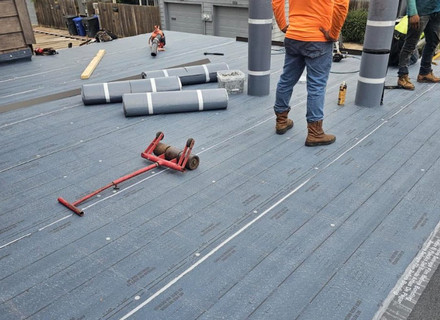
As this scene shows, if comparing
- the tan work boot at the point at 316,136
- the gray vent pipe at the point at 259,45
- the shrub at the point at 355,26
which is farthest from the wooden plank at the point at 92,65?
the shrub at the point at 355,26

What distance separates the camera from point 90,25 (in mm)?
21062

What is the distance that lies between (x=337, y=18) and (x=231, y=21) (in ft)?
45.1

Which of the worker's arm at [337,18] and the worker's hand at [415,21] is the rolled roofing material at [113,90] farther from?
the worker's hand at [415,21]

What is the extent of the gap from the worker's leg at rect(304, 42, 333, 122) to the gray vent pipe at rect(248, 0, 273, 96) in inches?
62.6

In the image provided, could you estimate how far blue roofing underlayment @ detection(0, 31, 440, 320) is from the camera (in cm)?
228

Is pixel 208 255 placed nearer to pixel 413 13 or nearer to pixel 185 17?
pixel 413 13

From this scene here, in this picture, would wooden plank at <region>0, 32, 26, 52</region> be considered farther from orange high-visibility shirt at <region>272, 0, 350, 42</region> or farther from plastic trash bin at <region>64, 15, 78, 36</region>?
plastic trash bin at <region>64, 15, 78, 36</region>

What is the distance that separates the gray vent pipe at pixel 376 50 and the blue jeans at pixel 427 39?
0.96m

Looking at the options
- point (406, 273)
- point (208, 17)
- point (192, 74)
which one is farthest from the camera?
point (208, 17)

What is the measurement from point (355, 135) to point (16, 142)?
376 cm

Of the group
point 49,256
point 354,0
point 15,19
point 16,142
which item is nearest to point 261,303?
point 49,256

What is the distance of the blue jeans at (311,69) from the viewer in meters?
3.78

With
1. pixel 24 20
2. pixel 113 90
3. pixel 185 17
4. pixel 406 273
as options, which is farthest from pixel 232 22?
pixel 406 273

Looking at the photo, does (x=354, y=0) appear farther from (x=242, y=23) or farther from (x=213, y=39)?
(x=213, y=39)
